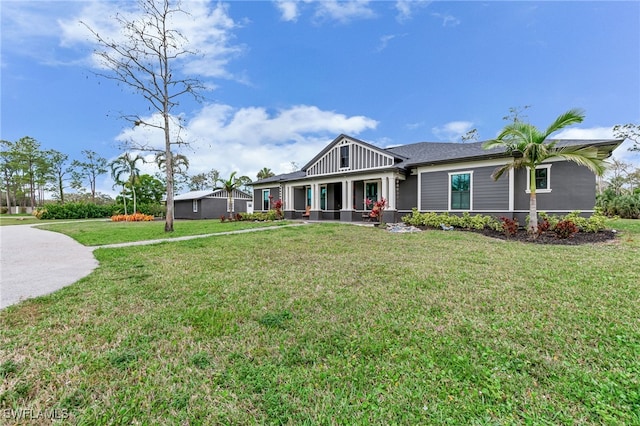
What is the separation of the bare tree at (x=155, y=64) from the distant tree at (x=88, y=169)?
3667 cm

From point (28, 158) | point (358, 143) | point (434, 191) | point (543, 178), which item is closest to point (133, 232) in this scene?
point (358, 143)

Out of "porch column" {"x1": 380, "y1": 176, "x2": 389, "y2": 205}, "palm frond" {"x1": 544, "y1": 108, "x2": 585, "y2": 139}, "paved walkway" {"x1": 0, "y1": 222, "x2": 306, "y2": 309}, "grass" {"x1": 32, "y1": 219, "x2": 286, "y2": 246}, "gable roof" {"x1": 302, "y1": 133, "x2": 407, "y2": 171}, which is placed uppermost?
"gable roof" {"x1": 302, "y1": 133, "x2": 407, "y2": 171}

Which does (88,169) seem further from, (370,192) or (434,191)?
(434,191)

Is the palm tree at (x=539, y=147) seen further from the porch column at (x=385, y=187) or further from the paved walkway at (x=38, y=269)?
the paved walkway at (x=38, y=269)

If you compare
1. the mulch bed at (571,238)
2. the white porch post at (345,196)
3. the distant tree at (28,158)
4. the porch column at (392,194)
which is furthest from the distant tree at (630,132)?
the distant tree at (28,158)

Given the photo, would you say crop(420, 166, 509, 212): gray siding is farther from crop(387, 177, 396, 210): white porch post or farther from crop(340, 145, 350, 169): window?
crop(340, 145, 350, 169): window

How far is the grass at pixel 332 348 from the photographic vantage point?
1.71 metres

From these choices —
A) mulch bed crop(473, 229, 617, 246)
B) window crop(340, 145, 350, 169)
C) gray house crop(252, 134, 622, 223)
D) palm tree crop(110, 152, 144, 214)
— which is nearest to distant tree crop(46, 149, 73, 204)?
palm tree crop(110, 152, 144, 214)

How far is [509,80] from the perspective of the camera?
1588cm

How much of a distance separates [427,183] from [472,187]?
2088 millimetres

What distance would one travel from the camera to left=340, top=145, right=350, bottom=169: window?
52.7 ft

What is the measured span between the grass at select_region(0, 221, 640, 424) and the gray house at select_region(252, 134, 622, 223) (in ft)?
25.0

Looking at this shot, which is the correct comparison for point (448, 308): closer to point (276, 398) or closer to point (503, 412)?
point (503, 412)

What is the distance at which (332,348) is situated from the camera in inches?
94.7
